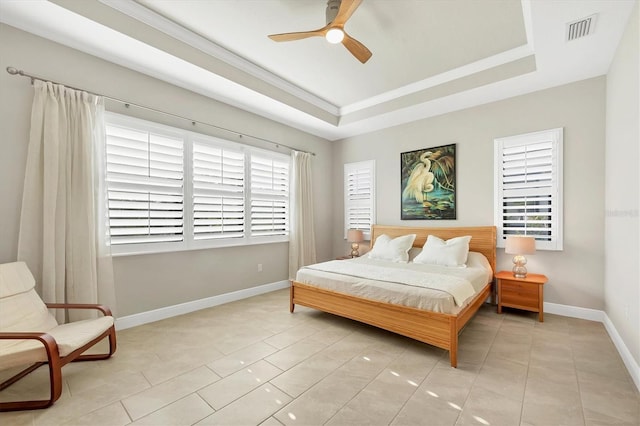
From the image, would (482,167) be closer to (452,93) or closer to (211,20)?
(452,93)

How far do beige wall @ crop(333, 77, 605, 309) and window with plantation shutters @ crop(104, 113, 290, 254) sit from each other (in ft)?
8.52

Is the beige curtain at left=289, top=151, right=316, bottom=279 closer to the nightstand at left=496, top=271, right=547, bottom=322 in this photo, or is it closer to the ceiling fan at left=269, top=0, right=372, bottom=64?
the ceiling fan at left=269, top=0, right=372, bottom=64

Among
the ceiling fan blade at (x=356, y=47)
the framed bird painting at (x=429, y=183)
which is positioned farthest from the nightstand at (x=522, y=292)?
the ceiling fan blade at (x=356, y=47)

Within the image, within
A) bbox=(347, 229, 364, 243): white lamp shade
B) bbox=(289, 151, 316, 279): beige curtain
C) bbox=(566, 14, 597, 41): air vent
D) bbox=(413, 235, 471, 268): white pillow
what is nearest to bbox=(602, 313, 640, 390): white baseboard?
bbox=(413, 235, 471, 268): white pillow

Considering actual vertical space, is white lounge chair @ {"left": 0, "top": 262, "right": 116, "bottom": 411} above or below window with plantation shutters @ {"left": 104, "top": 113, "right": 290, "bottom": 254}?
below

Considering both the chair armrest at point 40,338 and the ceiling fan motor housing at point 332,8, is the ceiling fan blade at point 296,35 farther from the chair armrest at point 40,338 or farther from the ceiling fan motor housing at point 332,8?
the chair armrest at point 40,338

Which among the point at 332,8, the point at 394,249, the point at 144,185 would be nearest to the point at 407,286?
the point at 394,249

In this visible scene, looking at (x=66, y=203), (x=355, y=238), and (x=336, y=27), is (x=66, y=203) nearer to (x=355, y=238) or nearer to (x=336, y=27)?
(x=336, y=27)

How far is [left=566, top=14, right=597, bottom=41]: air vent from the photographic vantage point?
2.41 meters

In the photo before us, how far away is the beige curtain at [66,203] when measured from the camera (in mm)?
2598

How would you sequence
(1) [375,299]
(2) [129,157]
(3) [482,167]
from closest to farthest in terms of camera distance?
1. (1) [375,299]
2. (2) [129,157]
3. (3) [482,167]

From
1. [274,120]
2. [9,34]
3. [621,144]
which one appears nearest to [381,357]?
[621,144]

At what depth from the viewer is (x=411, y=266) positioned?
3.74m

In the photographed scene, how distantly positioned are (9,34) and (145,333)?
3.10m
